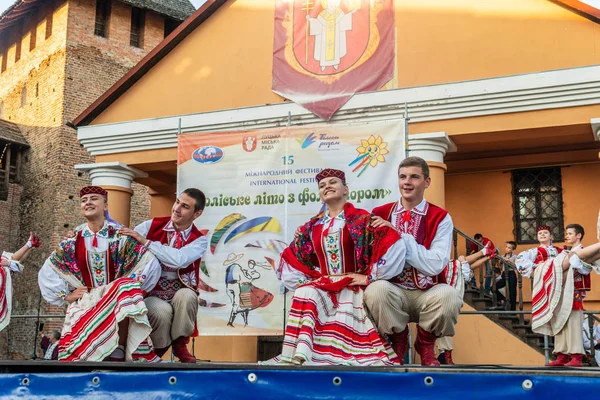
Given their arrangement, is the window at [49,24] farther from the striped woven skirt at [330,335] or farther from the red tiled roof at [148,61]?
the striped woven skirt at [330,335]

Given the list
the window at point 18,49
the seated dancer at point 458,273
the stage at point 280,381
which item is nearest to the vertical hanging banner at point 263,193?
the seated dancer at point 458,273

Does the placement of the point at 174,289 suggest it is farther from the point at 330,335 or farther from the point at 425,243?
the point at 425,243

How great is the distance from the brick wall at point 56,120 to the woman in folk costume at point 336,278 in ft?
54.5

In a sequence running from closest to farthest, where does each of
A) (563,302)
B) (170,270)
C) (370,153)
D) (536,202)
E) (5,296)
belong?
1. (170,270)
2. (563,302)
3. (370,153)
4. (5,296)
5. (536,202)

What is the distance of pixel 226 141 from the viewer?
8719 mm

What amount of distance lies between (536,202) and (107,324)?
7.68m

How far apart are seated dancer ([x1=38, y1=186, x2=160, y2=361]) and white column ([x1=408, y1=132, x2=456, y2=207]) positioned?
15.2 ft

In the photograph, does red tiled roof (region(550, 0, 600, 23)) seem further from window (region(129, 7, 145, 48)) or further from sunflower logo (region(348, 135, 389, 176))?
window (region(129, 7, 145, 48))

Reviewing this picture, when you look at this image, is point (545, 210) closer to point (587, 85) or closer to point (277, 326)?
point (587, 85)

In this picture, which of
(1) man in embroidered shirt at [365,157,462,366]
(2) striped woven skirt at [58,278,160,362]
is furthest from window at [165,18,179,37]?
(1) man in embroidered shirt at [365,157,462,366]

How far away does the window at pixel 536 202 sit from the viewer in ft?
34.6

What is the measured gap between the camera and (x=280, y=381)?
3801 millimetres

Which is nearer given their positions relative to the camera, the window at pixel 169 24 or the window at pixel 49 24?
the window at pixel 49 24

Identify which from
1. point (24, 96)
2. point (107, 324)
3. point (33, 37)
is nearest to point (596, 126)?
point (107, 324)
